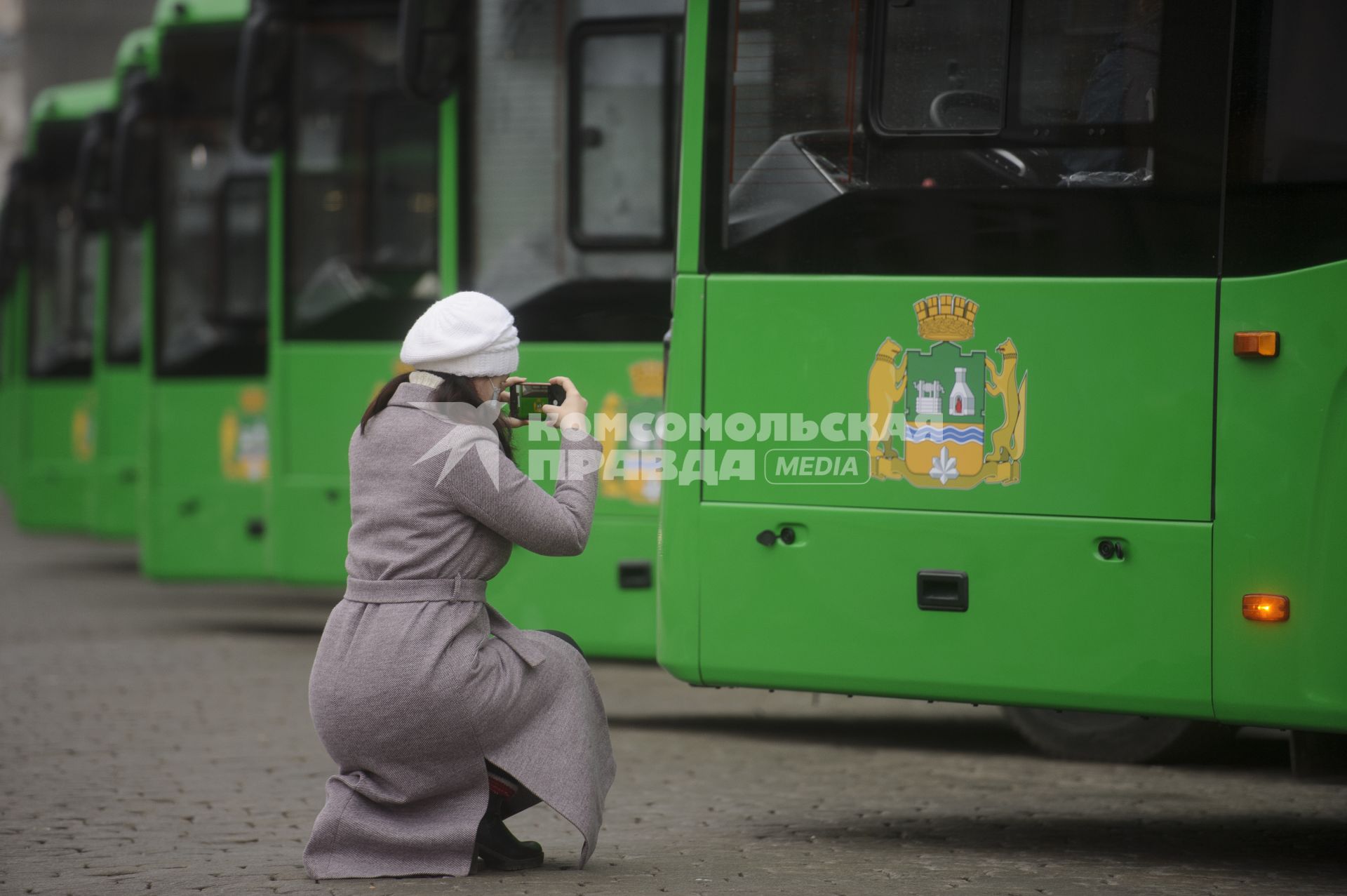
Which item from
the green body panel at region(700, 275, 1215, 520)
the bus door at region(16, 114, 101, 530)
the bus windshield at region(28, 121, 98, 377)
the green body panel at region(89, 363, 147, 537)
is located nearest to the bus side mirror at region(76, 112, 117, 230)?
the green body panel at region(89, 363, 147, 537)

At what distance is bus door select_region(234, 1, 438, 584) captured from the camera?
35.0 feet

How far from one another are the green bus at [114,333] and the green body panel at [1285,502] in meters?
11.3

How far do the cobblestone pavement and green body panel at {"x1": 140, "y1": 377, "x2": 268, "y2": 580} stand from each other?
1236 millimetres

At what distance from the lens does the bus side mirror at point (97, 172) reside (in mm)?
15531

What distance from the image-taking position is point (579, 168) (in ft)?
29.8

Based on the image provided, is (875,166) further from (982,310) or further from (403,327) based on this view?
(403,327)

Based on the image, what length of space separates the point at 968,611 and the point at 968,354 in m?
0.73

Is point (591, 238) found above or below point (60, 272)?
above

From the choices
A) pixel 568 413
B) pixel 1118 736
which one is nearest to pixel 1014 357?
pixel 568 413

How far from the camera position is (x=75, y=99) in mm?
19625

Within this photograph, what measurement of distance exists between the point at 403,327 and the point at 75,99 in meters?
10.4

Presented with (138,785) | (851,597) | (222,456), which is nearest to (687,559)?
(851,597)

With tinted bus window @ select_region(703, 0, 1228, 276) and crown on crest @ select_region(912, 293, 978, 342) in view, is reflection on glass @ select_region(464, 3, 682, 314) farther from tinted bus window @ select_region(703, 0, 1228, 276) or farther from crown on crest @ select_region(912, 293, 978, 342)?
crown on crest @ select_region(912, 293, 978, 342)

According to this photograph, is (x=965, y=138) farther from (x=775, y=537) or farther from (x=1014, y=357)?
(x=775, y=537)
